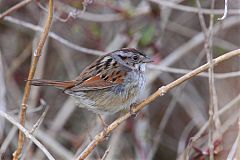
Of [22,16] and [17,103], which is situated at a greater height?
[22,16]

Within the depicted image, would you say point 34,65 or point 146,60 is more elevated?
point 146,60

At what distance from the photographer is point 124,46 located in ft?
14.5

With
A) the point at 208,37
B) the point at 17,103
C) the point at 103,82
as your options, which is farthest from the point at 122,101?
the point at 17,103

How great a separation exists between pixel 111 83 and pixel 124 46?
1461 mm

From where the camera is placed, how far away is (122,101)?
2910mm

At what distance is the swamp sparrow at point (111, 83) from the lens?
2932mm

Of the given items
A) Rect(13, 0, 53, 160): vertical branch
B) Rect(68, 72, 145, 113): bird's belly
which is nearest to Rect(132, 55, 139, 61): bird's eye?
Answer: Rect(68, 72, 145, 113): bird's belly

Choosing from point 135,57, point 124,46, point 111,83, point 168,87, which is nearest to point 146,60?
point 135,57

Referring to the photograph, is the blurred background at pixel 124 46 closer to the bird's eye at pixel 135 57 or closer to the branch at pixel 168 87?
the bird's eye at pixel 135 57

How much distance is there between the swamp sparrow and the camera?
115 inches

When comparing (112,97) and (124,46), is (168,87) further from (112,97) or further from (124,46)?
(124,46)

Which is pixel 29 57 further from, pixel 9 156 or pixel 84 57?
pixel 9 156

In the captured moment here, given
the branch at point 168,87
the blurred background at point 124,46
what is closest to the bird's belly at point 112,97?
the branch at point 168,87

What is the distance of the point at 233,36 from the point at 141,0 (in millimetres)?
913
